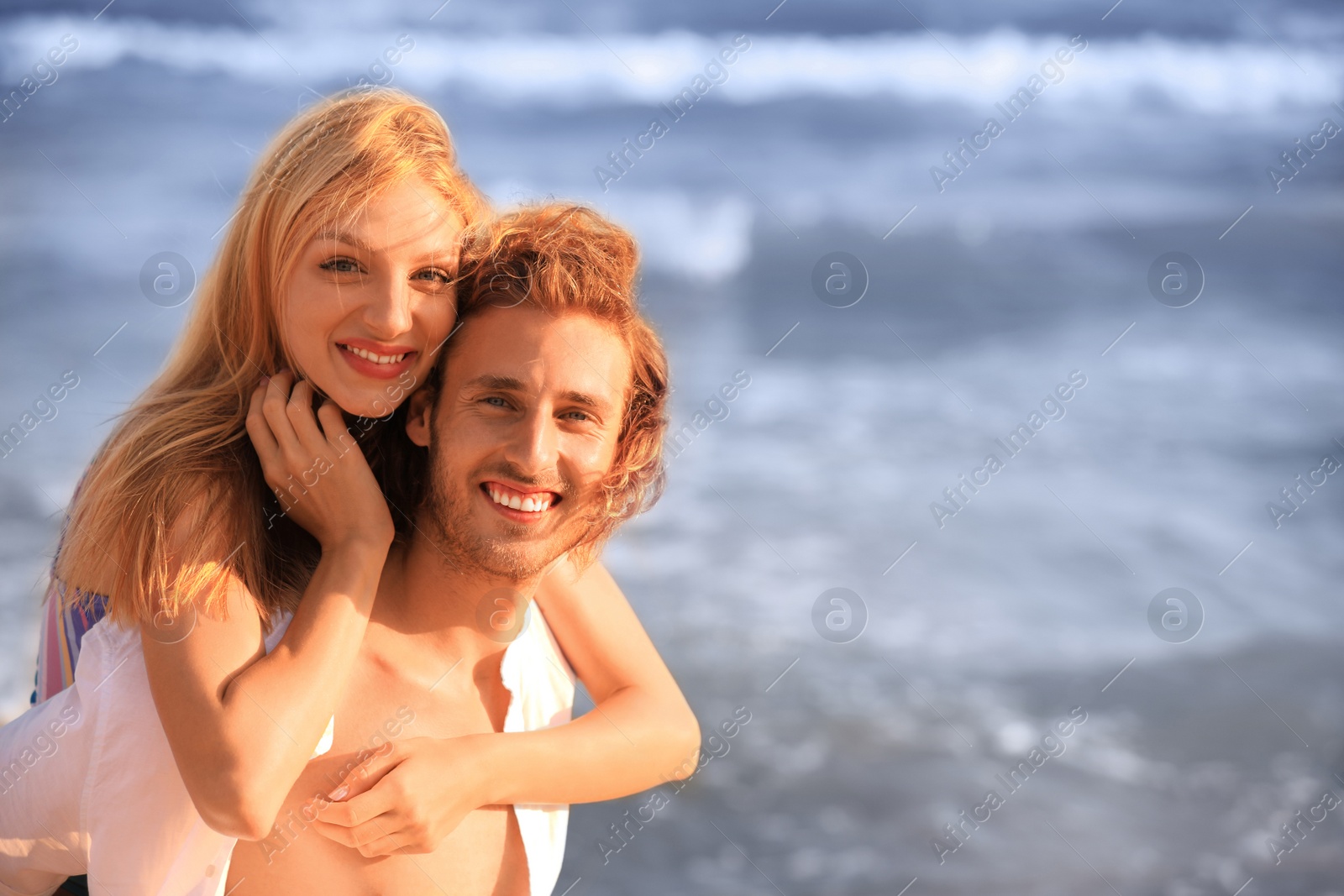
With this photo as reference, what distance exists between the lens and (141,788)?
2.68 m

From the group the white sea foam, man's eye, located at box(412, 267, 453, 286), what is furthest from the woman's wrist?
the white sea foam

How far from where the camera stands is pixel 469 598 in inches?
125

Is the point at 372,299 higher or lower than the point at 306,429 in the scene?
higher

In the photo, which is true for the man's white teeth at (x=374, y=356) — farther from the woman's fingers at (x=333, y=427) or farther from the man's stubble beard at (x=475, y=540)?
the man's stubble beard at (x=475, y=540)

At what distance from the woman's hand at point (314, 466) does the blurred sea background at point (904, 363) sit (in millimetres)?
971

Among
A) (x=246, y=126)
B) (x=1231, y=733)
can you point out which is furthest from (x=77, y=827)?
(x=246, y=126)

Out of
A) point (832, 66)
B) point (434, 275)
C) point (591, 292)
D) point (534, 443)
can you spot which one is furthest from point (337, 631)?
point (832, 66)

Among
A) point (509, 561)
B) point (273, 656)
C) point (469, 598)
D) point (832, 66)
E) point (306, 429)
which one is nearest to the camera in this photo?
point (273, 656)

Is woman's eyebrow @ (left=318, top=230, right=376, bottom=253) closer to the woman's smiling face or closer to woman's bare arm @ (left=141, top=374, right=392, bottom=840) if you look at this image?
the woman's smiling face

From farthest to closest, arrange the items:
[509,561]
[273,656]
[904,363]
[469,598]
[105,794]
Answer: [904,363] → [469,598] → [509,561] → [105,794] → [273,656]

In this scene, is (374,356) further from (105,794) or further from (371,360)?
(105,794)

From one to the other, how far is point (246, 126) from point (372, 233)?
51.2 feet

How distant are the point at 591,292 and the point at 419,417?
1.78 feet

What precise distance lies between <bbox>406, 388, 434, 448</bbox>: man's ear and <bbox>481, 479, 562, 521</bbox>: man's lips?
24cm
